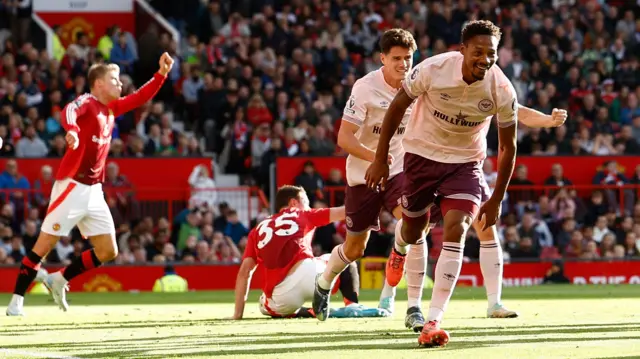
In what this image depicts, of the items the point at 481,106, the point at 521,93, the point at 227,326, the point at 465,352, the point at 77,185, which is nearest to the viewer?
the point at 465,352

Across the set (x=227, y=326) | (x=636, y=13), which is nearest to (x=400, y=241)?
(x=227, y=326)

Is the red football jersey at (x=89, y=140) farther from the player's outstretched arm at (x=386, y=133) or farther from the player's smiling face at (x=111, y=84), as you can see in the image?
the player's outstretched arm at (x=386, y=133)

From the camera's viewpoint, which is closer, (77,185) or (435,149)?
(435,149)

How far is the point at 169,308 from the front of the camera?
14070 millimetres

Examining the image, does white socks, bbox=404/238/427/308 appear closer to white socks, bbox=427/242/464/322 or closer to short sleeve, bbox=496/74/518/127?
white socks, bbox=427/242/464/322

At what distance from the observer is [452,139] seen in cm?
904

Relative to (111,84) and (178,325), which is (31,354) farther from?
(111,84)

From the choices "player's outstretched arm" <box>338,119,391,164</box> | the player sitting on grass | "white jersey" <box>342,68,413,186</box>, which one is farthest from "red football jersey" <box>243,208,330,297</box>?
"player's outstretched arm" <box>338,119,391,164</box>

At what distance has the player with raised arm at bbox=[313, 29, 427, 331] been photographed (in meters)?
10.6

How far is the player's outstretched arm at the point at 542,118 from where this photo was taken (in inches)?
383

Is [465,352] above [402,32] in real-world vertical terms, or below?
below

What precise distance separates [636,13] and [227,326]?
22.4m

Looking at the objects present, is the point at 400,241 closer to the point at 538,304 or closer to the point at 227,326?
the point at 227,326

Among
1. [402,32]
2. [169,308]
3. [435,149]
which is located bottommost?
[169,308]
